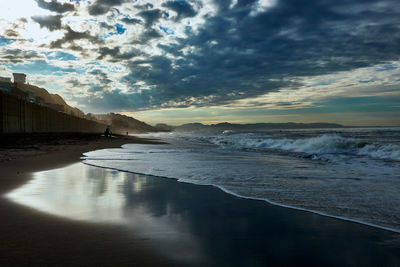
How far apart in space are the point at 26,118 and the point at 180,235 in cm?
2759

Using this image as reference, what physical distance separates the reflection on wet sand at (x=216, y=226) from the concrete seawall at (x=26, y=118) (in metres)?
19.7

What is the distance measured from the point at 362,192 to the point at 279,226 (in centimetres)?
293

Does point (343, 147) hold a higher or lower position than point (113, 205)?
lower

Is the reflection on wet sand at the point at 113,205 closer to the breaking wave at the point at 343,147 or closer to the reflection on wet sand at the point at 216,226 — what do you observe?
the reflection on wet sand at the point at 216,226

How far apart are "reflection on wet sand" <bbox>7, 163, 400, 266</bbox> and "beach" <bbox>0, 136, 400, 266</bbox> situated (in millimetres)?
10

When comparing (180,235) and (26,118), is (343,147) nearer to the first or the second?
(180,235)

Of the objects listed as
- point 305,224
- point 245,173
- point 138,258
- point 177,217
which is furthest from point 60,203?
point 245,173

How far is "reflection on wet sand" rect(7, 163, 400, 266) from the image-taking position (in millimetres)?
2334

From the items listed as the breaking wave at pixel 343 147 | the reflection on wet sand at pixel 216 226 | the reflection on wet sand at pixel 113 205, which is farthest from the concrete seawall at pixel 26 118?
the breaking wave at pixel 343 147

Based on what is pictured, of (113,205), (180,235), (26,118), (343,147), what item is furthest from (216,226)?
(26,118)

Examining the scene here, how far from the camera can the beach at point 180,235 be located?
224cm

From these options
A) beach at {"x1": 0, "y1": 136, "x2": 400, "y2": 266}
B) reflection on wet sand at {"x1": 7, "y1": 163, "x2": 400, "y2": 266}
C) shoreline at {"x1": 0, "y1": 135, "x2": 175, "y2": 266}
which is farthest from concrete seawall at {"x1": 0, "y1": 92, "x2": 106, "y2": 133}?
shoreline at {"x1": 0, "y1": 135, "x2": 175, "y2": 266}

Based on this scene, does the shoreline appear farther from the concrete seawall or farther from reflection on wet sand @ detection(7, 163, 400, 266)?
the concrete seawall

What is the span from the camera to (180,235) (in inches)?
110
